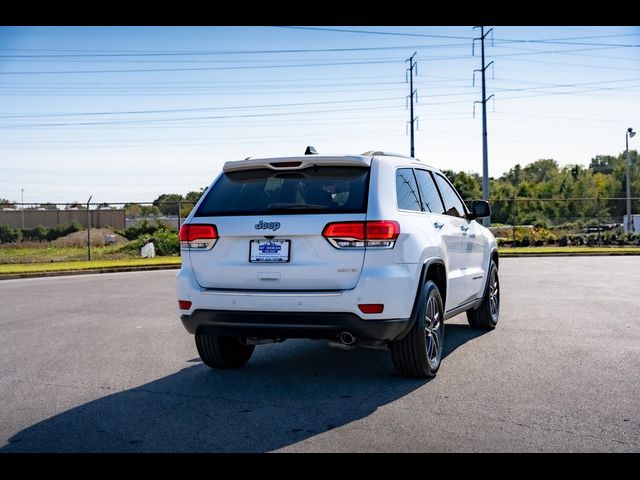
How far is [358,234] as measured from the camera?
18.6 ft

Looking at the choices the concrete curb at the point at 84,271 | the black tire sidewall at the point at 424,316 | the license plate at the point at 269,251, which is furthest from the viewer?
the concrete curb at the point at 84,271

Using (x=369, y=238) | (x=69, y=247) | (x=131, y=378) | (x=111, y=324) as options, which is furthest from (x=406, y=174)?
(x=69, y=247)

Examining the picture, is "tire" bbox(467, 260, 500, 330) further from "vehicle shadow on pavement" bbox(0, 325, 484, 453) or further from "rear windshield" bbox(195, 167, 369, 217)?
"rear windshield" bbox(195, 167, 369, 217)

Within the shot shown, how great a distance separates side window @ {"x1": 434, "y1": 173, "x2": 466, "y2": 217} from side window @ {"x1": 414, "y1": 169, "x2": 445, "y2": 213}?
18 cm

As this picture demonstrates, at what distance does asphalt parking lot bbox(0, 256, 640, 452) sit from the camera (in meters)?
4.64

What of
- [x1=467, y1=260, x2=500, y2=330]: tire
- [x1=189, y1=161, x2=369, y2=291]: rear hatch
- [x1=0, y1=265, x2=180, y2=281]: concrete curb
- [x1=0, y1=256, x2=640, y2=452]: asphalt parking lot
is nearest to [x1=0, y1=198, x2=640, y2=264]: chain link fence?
[x1=0, y1=265, x2=180, y2=281]: concrete curb

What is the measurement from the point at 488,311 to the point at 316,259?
3.87 m

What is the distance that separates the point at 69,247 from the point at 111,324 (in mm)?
19132

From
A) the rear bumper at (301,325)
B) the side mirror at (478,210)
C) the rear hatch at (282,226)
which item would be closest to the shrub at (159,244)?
the side mirror at (478,210)

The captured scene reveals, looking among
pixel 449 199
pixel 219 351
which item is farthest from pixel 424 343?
pixel 449 199

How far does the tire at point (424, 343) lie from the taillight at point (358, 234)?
2.52 feet

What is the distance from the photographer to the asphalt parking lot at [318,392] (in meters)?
4.64

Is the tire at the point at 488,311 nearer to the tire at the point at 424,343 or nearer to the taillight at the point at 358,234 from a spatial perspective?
the tire at the point at 424,343

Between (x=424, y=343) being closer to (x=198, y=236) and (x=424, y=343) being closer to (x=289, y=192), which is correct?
(x=289, y=192)
